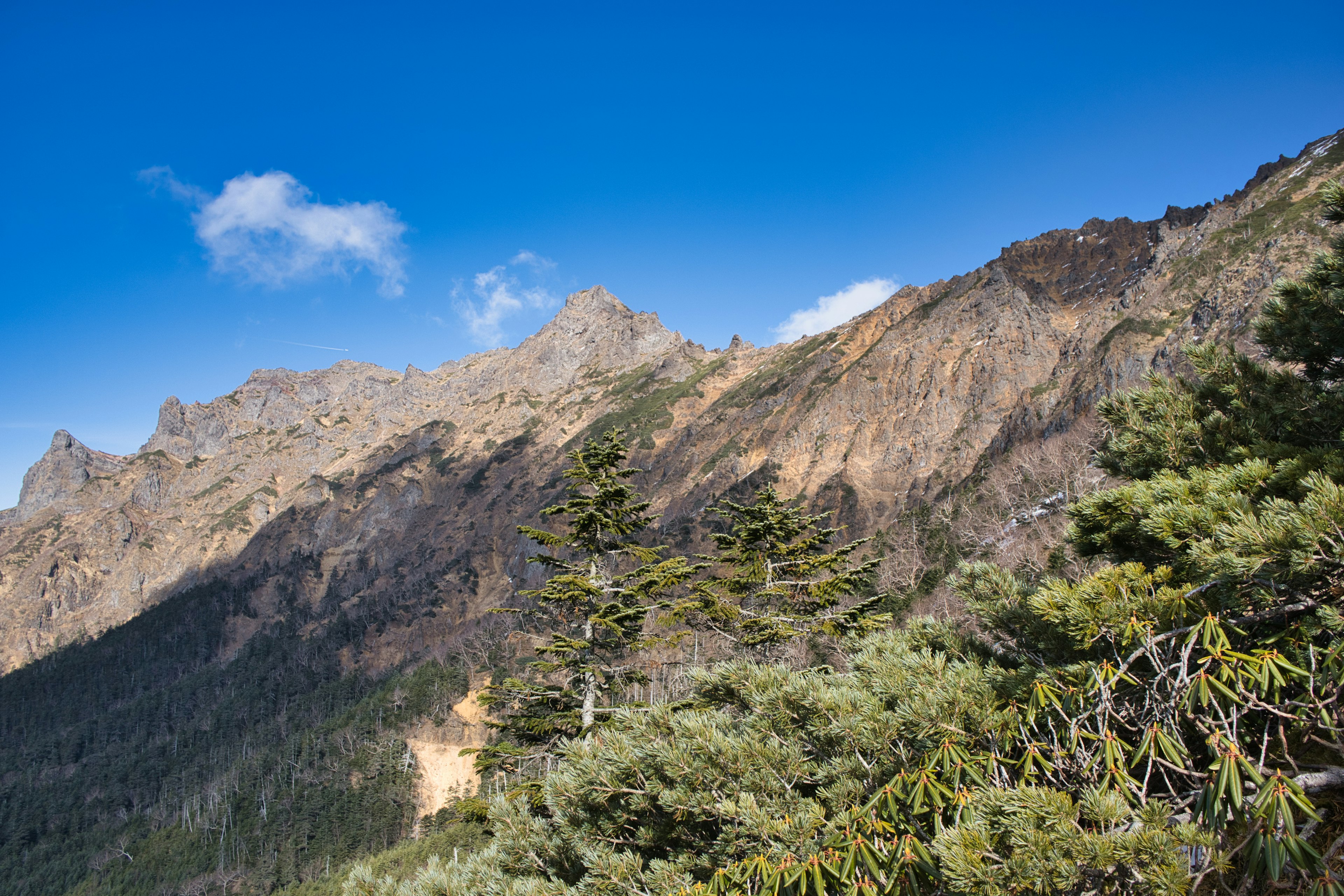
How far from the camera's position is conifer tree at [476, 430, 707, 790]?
11.7m

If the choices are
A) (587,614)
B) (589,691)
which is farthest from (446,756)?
(587,614)

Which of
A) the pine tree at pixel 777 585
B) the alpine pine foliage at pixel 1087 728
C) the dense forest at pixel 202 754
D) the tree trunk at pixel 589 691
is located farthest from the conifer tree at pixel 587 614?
the dense forest at pixel 202 754

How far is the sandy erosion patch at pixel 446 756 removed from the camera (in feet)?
238

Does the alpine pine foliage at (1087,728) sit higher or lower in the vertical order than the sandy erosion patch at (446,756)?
higher

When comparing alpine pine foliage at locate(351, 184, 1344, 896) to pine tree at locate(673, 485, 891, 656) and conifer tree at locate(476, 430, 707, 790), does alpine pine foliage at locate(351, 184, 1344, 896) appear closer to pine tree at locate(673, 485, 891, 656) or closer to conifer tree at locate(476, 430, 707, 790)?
conifer tree at locate(476, 430, 707, 790)

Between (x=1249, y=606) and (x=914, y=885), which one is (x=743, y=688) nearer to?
(x=914, y=885)

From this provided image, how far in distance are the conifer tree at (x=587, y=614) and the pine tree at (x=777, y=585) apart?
3.68 ft

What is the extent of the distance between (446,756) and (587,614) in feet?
259

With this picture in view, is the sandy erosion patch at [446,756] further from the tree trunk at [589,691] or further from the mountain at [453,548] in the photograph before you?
the tree trunk at [589,691]

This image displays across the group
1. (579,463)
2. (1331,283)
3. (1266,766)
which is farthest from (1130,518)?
(579,463)

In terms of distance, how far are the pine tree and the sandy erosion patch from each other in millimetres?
65512

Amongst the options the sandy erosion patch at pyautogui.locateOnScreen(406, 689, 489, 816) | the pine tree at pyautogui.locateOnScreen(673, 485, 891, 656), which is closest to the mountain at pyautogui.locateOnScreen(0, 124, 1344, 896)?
the sandy erosion patch at pyautogui.locateOnScreen(406, 689, 489, 816)

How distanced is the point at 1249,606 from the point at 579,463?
12.0 meters

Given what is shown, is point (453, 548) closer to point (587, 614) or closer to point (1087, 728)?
point (587, 614)
